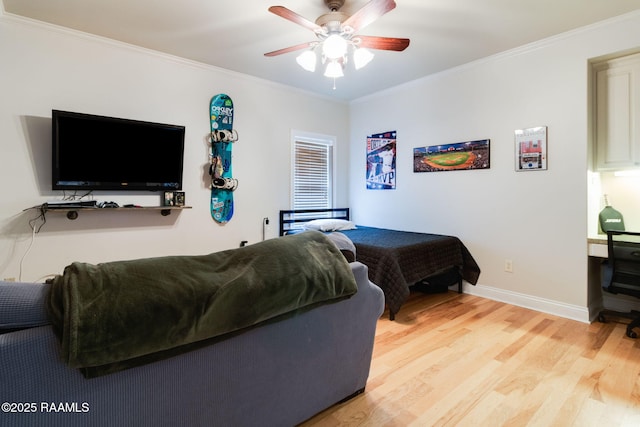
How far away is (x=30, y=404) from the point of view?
0.93 meters

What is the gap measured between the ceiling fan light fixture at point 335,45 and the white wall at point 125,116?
1911mm

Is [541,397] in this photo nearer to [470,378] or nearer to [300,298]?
[470,378]

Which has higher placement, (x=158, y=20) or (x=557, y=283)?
(x=158, y=20)

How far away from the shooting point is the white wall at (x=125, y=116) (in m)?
2.69

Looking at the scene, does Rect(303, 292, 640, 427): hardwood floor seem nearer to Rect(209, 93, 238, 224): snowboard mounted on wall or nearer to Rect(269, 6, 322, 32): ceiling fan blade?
Rect(209, 93, 238, 224): snowboard mounted on wall

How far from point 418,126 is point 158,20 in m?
3.04

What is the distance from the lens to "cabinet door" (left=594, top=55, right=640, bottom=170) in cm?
276

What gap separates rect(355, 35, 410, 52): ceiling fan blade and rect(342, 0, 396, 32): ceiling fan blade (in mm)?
155

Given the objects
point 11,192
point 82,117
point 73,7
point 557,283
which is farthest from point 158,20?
point 557,283

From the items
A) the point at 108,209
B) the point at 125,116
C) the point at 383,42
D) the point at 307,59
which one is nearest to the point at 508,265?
the point at 383,42

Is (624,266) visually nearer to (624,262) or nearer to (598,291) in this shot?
(624,262)

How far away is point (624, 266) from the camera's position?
8.36ft

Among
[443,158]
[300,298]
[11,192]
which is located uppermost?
[443,158]

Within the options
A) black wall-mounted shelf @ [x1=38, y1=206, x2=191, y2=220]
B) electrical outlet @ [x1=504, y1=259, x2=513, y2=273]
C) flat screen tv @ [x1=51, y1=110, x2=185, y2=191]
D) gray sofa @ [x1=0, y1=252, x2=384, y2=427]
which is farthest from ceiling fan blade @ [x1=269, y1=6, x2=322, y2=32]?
electrical outlet @ [x1=504, y1=259, x2=513, y2=273]
